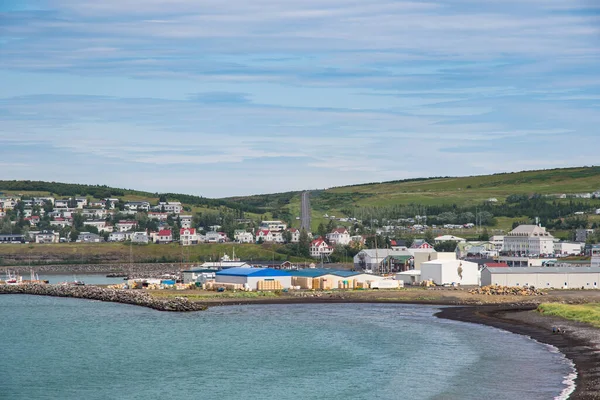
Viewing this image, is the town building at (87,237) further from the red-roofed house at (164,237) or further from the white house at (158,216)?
the white house at (158,216)

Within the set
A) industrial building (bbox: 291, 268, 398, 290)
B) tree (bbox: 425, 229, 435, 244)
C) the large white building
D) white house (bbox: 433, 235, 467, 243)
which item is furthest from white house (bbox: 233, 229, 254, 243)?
industrial building (bbox: 291, 268, 398, 290)

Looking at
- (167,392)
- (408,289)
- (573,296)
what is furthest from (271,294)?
(167,392)

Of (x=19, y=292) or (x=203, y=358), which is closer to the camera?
(x=203, y=358)

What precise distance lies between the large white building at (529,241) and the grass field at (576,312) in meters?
60.3

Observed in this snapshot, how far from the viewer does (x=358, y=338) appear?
45.3 metres

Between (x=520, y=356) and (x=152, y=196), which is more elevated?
(x=152, y=196)

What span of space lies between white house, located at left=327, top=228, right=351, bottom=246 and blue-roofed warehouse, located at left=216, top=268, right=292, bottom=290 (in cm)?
5526

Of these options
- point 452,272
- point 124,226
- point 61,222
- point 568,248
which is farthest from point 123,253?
point 452,272

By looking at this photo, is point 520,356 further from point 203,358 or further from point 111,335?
point 111,335

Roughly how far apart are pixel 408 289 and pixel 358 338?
28426 mm

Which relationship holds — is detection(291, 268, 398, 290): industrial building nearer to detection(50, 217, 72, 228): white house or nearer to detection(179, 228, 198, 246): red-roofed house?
detection(179, 228, 198, 246): red-roofed house

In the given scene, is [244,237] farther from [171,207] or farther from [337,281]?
[337,281]

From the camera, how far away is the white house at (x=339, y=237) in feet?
429

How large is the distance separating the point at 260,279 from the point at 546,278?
22375 mm
